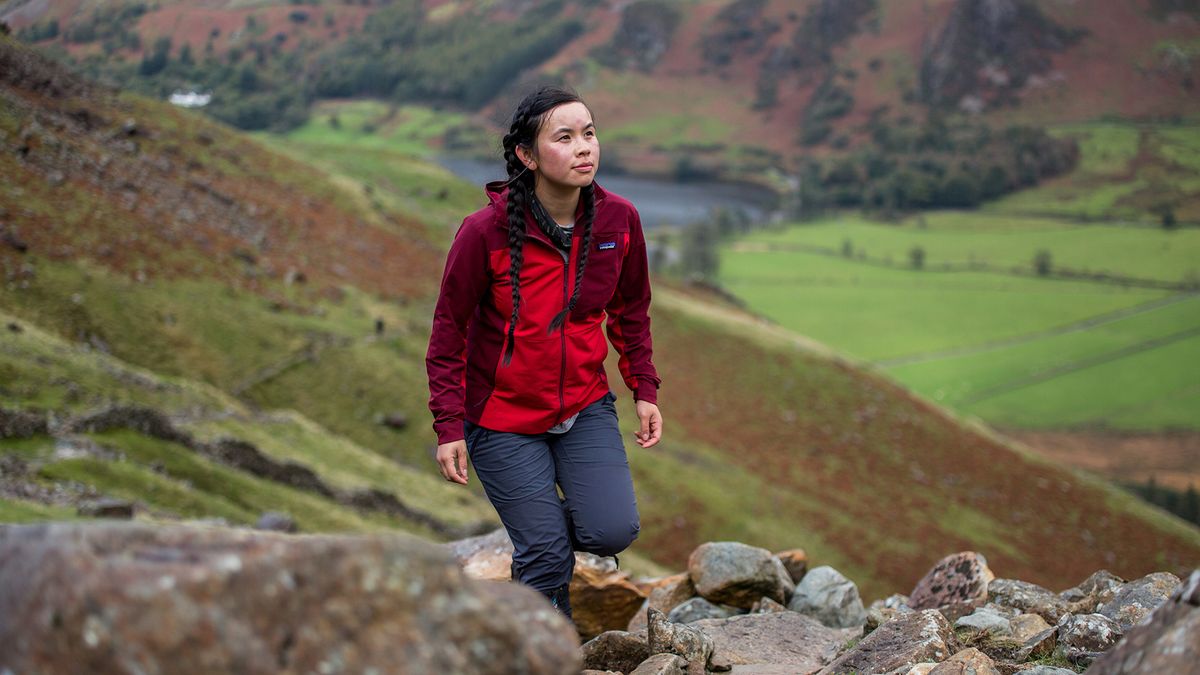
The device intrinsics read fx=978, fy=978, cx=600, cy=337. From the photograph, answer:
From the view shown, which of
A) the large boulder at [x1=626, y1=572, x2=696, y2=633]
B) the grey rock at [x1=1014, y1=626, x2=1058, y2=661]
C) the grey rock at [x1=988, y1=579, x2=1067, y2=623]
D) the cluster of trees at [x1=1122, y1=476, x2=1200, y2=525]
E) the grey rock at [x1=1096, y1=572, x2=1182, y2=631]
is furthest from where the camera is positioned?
the cluster of trees at [x1=1122, y1=476, x2=1200, y2=525]

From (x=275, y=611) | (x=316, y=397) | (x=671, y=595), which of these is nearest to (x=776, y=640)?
(x=671, y=595)

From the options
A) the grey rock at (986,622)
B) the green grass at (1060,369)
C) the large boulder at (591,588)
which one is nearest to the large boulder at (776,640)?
the grey rock at (986,622)

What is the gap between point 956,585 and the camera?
12844 millimetres

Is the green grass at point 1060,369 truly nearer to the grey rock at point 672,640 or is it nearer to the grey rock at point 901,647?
the grey rock at point 901,647

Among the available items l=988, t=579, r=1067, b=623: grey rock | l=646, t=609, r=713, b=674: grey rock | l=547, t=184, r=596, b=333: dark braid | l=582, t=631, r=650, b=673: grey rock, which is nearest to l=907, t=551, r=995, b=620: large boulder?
l=988, t=579, r=1067, b=623: grey rock

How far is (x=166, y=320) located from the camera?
39.4m

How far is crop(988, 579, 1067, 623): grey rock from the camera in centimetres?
1099

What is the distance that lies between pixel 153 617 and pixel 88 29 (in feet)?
152

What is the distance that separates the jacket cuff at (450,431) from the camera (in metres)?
8.08

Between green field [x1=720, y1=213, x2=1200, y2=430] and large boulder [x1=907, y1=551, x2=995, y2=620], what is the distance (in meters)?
95.1

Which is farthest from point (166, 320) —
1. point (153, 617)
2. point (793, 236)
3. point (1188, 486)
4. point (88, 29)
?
point (793, 236)

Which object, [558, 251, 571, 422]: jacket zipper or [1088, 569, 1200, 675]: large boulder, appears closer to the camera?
[1088, 569, 1200, 675]: large boulder

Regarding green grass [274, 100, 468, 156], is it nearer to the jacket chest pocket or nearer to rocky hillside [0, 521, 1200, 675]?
the jacket chest pocket

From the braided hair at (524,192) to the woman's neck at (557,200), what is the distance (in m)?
0.10
